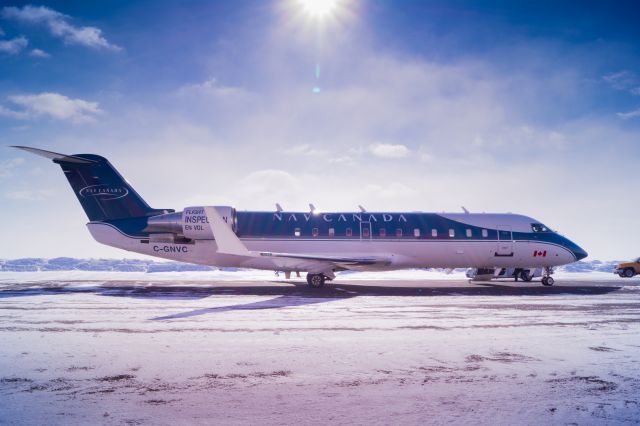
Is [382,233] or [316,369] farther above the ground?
[382,233]

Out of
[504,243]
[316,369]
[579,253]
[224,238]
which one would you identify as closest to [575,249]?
[579,253]

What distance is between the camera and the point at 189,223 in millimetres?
16094

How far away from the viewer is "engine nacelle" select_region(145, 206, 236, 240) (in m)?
16.1

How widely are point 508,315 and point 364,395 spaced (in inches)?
236

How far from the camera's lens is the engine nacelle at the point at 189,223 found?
52.8 ft

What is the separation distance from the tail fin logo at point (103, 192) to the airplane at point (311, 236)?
0.14ft

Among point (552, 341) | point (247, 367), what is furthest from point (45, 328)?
point (552, 341)

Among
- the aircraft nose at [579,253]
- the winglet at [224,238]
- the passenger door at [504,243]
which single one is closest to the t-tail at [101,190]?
the winglet at [224,238]

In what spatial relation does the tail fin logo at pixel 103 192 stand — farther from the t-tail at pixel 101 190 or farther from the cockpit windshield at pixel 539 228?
the cockpit windshield at pixel 539 228

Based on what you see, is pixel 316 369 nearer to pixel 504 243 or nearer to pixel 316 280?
pixel 316 280

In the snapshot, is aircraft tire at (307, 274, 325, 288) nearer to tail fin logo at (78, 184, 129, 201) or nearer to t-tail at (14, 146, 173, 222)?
t-tail at (14, 146, 173, 222)

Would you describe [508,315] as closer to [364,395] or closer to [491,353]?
[491,353]

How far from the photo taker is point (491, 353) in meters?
5.02

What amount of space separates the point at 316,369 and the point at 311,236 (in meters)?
12.8
